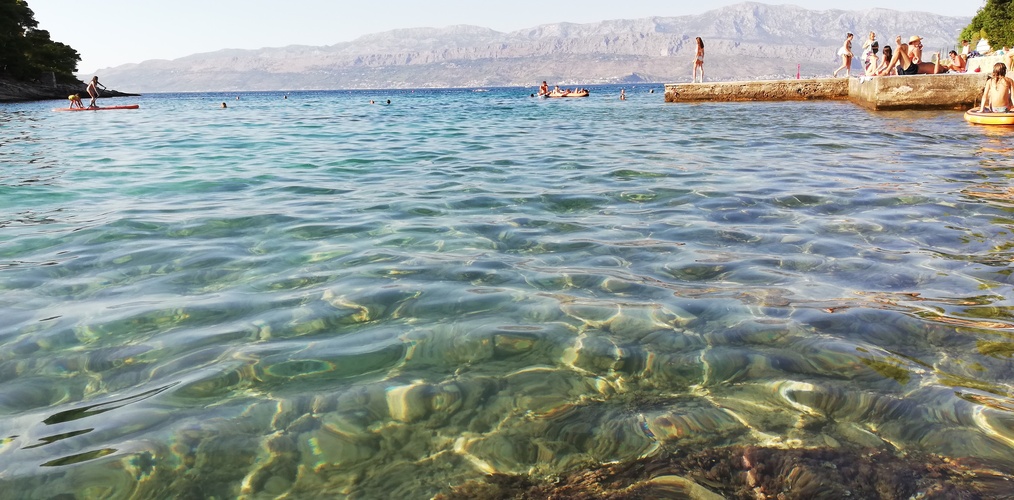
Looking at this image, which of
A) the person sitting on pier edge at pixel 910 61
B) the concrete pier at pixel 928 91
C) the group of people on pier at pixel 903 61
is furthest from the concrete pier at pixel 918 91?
the person sitting on pier edge at pixel 910 61

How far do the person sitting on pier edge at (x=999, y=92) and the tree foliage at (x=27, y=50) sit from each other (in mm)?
79273

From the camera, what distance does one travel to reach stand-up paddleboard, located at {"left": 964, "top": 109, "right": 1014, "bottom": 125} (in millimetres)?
13266

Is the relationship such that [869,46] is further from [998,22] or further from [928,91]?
[998,22]

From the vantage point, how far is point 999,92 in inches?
541

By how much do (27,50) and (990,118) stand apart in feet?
287

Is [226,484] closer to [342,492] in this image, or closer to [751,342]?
[342,492]

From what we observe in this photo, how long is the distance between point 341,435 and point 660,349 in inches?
66.4

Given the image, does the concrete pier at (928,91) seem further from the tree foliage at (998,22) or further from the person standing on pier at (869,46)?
the tree foliage at (998,22)

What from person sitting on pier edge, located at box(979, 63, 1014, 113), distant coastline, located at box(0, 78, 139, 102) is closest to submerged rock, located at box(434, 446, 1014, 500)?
person sitting on pier edge, located at box(979, 63, 1014, 113)

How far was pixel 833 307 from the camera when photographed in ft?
12.8

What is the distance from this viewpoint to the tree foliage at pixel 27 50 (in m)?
65.8

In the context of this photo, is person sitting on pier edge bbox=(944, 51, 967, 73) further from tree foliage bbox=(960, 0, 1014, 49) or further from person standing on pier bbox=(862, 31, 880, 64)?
tree foliage bbox=(960, 0, 1014, 49)

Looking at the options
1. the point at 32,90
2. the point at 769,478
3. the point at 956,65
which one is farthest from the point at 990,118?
the point at 32,90

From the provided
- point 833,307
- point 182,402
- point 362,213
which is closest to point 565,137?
point 362,213
